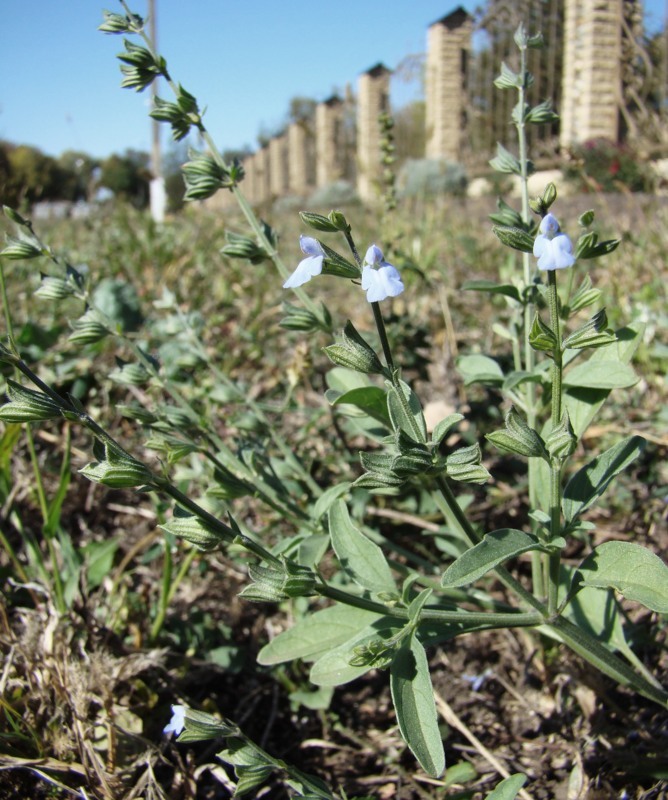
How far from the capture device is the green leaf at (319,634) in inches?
45.8

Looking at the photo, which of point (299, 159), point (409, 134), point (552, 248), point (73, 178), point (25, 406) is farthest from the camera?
point (299, 159)

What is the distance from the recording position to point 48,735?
49.9 inches

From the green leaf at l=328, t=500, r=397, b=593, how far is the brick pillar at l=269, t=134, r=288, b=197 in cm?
3303

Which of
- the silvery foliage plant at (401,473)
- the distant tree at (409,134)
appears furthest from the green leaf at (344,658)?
the distant tree at (409,134)

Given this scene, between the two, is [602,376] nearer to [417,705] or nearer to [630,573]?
[630,573]

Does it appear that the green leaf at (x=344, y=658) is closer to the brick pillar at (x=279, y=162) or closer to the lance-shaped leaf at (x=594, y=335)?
the lance-shaped leaf at (x=594, y=335)

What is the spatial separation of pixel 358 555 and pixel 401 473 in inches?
11.5

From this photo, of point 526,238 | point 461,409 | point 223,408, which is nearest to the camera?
point 526,238

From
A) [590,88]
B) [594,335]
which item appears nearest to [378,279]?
[594,335]

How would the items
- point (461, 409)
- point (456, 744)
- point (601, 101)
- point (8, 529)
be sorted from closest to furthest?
point (456, 744), point (8, 529), point (461, 409), point (601, 101)

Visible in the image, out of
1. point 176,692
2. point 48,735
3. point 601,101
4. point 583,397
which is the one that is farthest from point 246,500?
point 601,101

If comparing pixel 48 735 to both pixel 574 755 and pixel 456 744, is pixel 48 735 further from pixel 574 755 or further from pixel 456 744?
pixel 574 755

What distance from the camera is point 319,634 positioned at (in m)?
1.18

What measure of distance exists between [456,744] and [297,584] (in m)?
0.69
